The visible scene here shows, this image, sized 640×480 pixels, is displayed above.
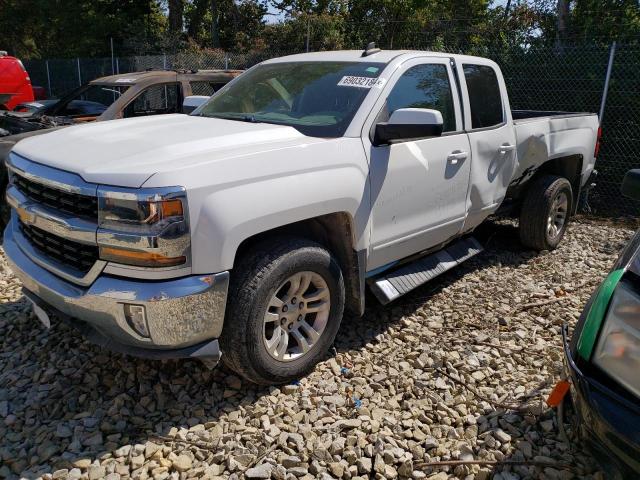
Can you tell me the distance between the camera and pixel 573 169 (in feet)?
19.2

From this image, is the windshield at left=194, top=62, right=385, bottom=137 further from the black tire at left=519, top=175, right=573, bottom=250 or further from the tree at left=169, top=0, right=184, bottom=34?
the tree at left=169, top=0, right=184, bottom=34

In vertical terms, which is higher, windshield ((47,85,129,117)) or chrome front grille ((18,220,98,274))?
windshield ((47,85,129,117))

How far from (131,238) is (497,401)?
219 centimetres

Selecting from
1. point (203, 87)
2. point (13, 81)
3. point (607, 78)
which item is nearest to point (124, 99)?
point (203, 87)

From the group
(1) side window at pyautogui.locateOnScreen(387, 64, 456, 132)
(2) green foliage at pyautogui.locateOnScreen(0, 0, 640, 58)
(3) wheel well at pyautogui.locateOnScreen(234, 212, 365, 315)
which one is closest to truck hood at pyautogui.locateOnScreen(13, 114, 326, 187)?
(3) wheel well at pyautogui.locateOnScreen(234, 212, 365, 315)

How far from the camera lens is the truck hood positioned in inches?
98.8

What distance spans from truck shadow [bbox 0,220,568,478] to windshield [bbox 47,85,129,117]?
13.5 feet

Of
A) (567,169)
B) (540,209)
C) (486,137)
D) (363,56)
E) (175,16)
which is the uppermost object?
(175,16)

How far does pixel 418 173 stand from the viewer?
11.9 feet

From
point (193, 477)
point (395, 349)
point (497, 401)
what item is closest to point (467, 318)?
point (395, 349)

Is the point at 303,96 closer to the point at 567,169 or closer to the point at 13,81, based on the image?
the point at 567,169

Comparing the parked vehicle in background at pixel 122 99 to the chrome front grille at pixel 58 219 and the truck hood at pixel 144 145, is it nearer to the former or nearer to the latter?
the truck hood at pixel 144 145

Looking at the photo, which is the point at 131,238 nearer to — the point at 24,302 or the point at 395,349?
the point at 395,349

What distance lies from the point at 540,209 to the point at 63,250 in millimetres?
4288
